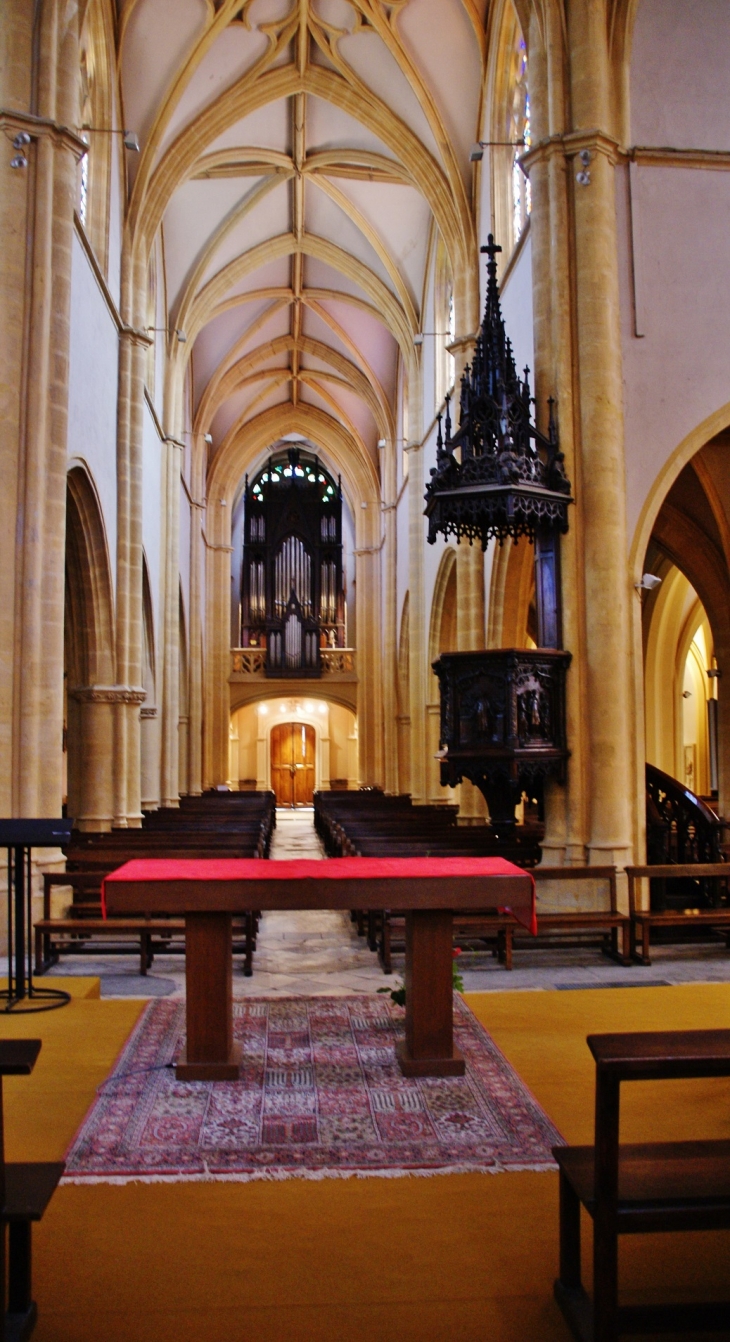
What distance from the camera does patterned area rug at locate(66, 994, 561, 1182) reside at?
12.6 ft

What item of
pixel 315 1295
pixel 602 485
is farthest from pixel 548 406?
pixel 315 1295

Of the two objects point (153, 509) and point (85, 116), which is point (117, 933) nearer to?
point (85, 116)

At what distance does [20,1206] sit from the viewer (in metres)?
2.58

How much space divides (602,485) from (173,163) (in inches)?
370

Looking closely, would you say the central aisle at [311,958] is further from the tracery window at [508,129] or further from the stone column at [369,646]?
the stone column at [369,646]

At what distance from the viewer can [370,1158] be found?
3.88 meters

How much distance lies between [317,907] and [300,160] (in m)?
16.2

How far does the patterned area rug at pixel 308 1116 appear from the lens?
383 centimetres

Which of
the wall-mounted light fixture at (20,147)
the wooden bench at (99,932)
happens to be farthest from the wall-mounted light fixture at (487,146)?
the wooden bench at (99,932)

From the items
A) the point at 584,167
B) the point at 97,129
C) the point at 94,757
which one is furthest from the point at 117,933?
the point at 97,129

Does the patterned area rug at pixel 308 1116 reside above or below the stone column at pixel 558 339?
below

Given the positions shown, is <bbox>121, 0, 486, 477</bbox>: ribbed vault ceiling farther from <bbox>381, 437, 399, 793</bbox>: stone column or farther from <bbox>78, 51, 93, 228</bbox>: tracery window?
<bbox>381, 437, 399, 793</bbox>: stone column

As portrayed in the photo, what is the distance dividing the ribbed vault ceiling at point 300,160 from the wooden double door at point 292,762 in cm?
1205

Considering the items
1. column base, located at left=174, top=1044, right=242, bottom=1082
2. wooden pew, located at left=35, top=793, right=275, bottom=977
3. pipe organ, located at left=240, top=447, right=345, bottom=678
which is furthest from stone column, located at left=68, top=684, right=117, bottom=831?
pipe organ, located at left=240, top=447, right=345, bottom=678
